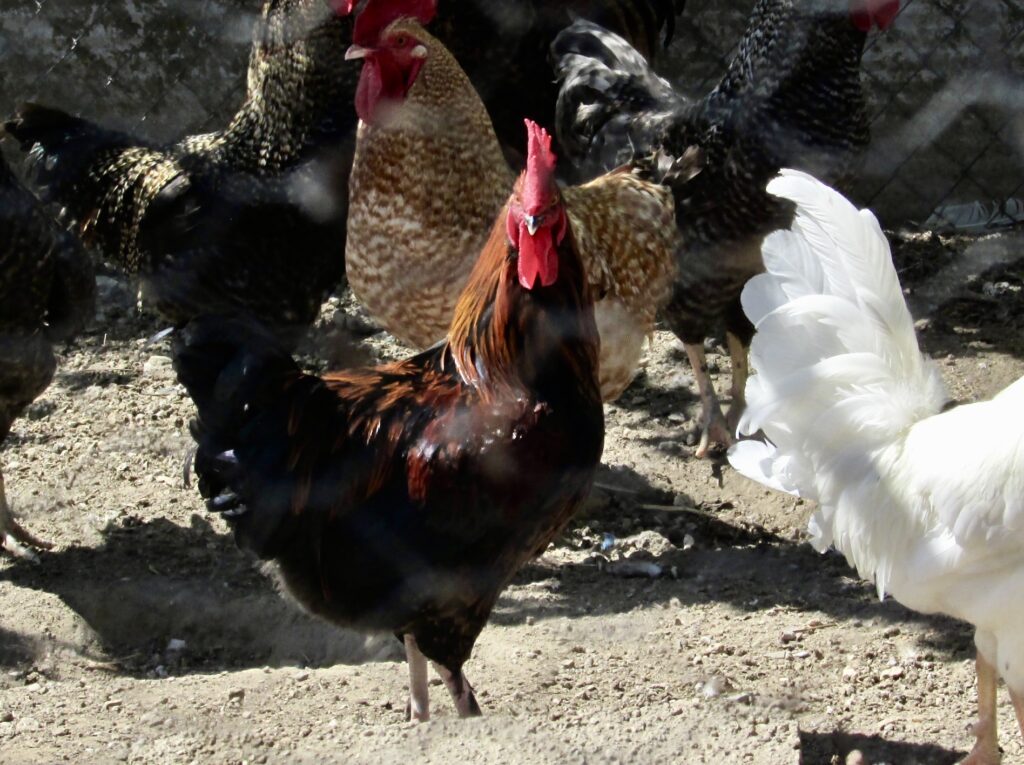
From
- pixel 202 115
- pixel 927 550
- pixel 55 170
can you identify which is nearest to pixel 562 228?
pixel 927 550

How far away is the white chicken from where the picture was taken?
80.1 inches

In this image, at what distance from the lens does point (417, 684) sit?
7.78ft

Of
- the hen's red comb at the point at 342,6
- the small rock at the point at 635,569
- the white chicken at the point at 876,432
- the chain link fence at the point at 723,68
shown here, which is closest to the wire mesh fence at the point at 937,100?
the chain link fence at the point at 723,68

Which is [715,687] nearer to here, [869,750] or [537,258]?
[869,750]

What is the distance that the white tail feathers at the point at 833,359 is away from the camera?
217 centimetres

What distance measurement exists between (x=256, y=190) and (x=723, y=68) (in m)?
2.19

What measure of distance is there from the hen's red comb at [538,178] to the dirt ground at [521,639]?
0.85 metres

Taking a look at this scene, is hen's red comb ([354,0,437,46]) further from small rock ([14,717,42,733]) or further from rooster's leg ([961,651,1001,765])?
rooster's leg ([961,651,1001,765])

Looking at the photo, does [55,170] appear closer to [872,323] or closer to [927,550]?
[872,323]

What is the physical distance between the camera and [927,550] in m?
2.10

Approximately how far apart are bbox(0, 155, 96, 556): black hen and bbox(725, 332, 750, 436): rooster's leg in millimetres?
1755

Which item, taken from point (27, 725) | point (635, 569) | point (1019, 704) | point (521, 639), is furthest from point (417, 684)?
point (1019, 704)

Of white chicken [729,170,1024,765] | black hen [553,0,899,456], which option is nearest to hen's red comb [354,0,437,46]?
black hen [553,0,899,456]

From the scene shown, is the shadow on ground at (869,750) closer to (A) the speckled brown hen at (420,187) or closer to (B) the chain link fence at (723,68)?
(A) the speckled brown hen at (420,187)
